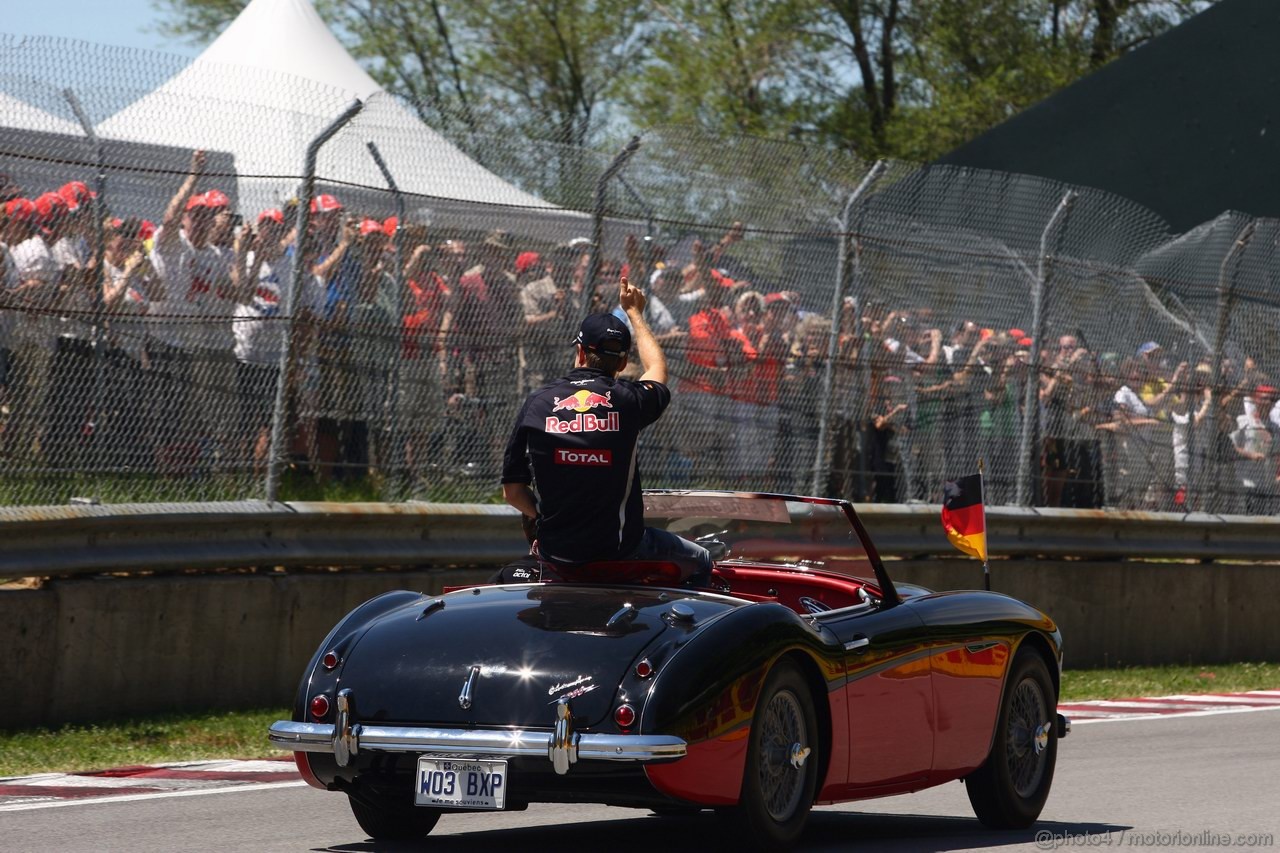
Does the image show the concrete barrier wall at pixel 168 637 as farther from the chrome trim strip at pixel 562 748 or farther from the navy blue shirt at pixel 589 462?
the chrome trim strip at pixel 562 748

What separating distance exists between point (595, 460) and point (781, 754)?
1.15 metres

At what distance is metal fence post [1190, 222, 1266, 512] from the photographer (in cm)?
1586

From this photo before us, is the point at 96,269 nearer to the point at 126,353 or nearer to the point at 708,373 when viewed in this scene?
the point at 126,353

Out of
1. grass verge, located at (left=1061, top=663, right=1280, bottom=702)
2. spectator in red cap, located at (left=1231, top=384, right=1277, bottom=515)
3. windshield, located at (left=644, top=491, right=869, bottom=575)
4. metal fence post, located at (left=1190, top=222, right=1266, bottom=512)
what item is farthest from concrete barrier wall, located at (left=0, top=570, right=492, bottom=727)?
spectator in red cap, located at (left=1231, top=384, right=1277, bottom=515)

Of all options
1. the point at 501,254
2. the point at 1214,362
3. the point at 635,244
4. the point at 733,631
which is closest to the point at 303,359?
the point at 501,254

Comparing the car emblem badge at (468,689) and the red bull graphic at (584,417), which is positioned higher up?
the red bull graphic at (584,417)

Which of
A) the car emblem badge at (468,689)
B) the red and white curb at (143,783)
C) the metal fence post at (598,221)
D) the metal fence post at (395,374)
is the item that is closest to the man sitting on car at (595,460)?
the car emblem badge at (468,689)

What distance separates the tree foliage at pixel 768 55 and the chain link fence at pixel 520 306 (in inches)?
874

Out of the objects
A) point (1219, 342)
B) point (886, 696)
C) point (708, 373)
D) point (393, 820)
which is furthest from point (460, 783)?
point (1219, 342)

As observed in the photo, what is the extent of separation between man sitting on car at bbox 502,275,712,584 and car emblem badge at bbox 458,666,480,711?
2.76 ft

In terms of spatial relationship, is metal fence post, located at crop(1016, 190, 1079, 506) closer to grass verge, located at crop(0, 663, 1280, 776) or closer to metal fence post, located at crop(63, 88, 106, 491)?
grass verge, located at crop(0, 663, 1280, 776)

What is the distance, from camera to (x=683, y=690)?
19.1ft

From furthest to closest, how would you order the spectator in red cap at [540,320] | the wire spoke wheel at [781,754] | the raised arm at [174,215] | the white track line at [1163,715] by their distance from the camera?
1. the white track line at [1163,715]
2. the spectator in red cap at [540,320]
3. the raised arm at [174,215]
4. the wire spoke wheel at [781,754]

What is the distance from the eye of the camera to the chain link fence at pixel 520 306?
970 centimetres
